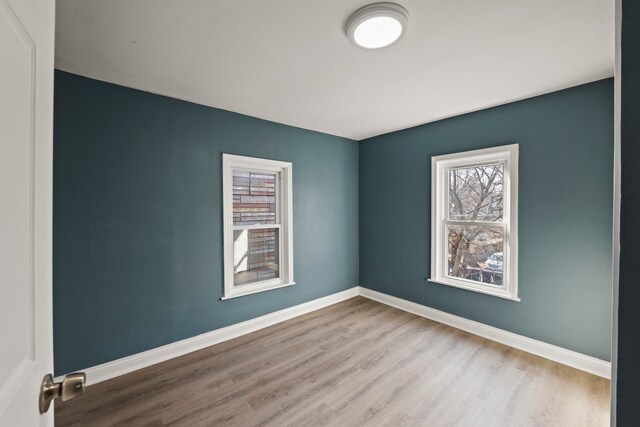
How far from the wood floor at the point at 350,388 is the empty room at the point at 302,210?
0.06ft

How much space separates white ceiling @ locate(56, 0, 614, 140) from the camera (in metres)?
1.49

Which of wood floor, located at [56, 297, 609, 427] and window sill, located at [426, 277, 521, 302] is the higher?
window sill, located at [426, 277, 521, 302]

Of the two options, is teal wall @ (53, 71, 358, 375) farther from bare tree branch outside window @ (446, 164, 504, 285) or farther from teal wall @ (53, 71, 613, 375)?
bare tree branch outside window @ (446, 164, 504, 285)

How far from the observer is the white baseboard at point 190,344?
87.1 inches

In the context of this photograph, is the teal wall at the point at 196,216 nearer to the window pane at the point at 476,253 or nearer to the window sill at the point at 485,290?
the window sill at the point at 485,290

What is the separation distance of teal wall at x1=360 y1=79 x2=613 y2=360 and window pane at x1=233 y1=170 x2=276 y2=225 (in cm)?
196

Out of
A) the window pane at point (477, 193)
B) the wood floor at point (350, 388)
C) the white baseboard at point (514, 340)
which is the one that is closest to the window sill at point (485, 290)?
the white baseboard at point (514, 340)

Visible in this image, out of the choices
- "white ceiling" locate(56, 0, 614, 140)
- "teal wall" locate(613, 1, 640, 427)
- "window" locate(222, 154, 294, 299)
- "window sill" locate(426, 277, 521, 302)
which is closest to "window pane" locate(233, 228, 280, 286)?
"window" locate(222, 154, 294, 299)

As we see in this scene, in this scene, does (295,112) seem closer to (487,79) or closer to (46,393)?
(487,79)

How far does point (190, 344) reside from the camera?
263 centimetres

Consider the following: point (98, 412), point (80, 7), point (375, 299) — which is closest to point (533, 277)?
point (375, 299)

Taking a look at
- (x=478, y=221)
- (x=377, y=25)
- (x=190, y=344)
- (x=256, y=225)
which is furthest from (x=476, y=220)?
(x=190, y=344)

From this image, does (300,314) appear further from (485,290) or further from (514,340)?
(514,340)

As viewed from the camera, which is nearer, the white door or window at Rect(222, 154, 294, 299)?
the white door
